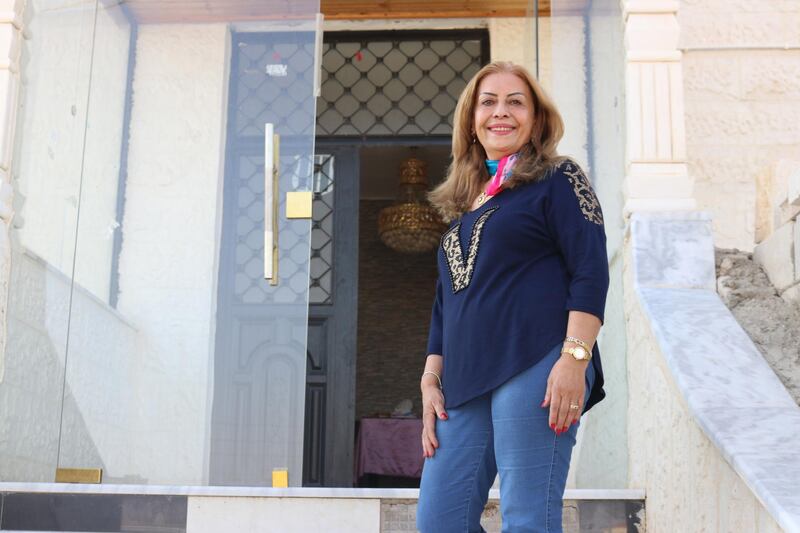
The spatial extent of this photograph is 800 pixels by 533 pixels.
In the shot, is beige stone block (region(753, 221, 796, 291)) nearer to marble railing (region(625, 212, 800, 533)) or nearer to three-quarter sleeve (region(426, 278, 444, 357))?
marble railing (region(625, 212, 800, 533))

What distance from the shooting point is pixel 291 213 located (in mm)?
3822

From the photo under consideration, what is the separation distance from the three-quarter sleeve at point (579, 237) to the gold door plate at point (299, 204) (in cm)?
200

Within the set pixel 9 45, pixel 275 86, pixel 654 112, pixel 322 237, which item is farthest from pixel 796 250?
pixel 322 237

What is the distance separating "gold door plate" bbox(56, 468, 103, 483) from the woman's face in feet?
7.85

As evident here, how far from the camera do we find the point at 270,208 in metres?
3.76

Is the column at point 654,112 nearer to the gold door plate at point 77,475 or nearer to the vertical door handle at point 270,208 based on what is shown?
the vertical door handle at point 270,208

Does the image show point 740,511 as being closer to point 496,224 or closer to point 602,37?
point 496,224

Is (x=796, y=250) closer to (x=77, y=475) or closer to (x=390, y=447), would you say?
(x=77, y=475)

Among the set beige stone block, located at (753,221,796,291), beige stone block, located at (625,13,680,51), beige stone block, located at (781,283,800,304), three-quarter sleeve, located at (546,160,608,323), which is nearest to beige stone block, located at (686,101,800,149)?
beige stone block, located at (625,13,680,51)

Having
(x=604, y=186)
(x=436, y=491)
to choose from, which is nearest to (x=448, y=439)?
(x=436, y=491)

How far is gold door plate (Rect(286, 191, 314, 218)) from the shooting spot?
12.5ft

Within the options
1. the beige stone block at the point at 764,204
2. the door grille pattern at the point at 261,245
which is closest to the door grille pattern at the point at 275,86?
the door grille pattern at the point at 261,245

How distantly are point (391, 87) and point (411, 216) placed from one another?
215 centimetres

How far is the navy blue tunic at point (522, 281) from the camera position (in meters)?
1.83
